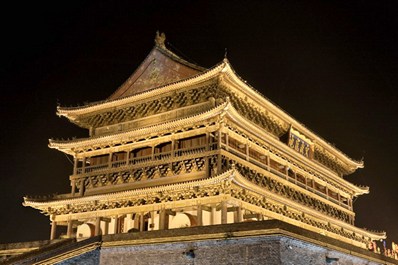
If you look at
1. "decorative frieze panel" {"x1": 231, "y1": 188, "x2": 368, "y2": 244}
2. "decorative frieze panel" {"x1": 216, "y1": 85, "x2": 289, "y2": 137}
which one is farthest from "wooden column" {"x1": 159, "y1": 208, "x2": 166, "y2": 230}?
"decorative frieze panel" {"x1": 216, "y1": 85, "x2": 289, "y2": 137}

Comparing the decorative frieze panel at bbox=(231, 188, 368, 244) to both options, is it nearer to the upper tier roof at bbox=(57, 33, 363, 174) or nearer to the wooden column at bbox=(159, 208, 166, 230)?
the wooden column at bbox=(159, 208, 166, 230)

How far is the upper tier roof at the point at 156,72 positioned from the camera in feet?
87.9

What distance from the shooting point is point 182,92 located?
25.6m

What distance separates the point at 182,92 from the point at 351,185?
61.3ft

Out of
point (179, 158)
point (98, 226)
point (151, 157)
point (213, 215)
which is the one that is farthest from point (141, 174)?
point (213, 215)

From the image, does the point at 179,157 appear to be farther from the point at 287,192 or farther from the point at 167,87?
the point at 287,192

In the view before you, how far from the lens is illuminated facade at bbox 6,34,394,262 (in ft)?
76.1

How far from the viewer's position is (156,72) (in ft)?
91.1

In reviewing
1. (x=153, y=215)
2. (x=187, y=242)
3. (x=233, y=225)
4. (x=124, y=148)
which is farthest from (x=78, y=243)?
(x=124, y=148)

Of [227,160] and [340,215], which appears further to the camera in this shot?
[340,215]

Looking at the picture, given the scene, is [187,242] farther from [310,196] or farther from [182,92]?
[310,196]

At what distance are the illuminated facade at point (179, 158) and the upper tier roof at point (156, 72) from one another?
61 mm

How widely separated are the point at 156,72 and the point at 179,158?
6.24 meters

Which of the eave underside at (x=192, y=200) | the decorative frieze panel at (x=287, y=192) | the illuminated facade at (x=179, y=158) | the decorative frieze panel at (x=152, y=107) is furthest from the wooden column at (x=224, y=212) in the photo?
the decorative frieze panel at (x=152, y=107)
